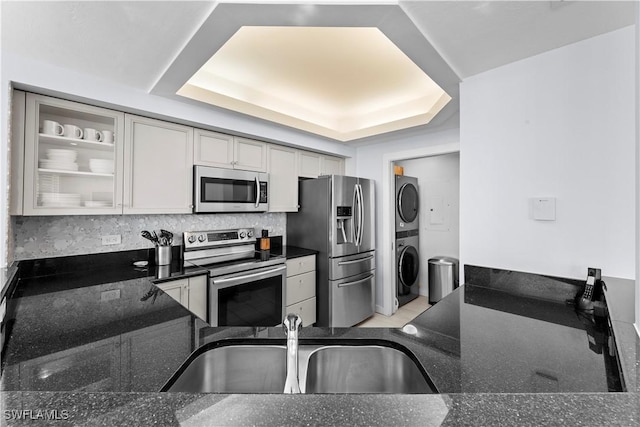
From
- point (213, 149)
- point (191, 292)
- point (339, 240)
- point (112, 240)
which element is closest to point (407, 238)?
point (339, 240)

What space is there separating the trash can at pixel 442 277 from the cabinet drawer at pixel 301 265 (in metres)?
1.89

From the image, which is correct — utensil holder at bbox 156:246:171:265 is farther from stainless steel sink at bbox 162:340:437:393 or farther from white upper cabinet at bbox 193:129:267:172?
stainless steel sink at bbox 162:340:437:393

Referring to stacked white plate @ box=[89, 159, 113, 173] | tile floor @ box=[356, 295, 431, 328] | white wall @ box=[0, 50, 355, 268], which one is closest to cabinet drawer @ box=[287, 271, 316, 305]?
tile floor @ box=[356, 295, 431, 328]

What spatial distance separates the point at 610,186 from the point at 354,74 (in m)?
1.92

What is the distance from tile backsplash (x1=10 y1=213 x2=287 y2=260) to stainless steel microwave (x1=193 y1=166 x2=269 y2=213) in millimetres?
321

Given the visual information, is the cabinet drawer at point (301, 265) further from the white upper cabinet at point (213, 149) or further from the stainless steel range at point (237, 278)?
the white upper cabinet at point (213, 149)

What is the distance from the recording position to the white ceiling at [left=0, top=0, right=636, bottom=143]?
1179 mm

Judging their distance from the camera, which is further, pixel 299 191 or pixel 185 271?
pixel 299 191

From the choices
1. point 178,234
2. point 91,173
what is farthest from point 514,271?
point 91,173

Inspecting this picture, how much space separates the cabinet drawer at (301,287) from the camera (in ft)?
9.49

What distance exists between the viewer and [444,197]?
14.1ft

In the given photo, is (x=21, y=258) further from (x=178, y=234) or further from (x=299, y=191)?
(x=299, y=191)

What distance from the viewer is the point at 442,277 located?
387 centimetres

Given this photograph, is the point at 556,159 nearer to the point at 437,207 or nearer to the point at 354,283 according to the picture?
the point at 354,283
